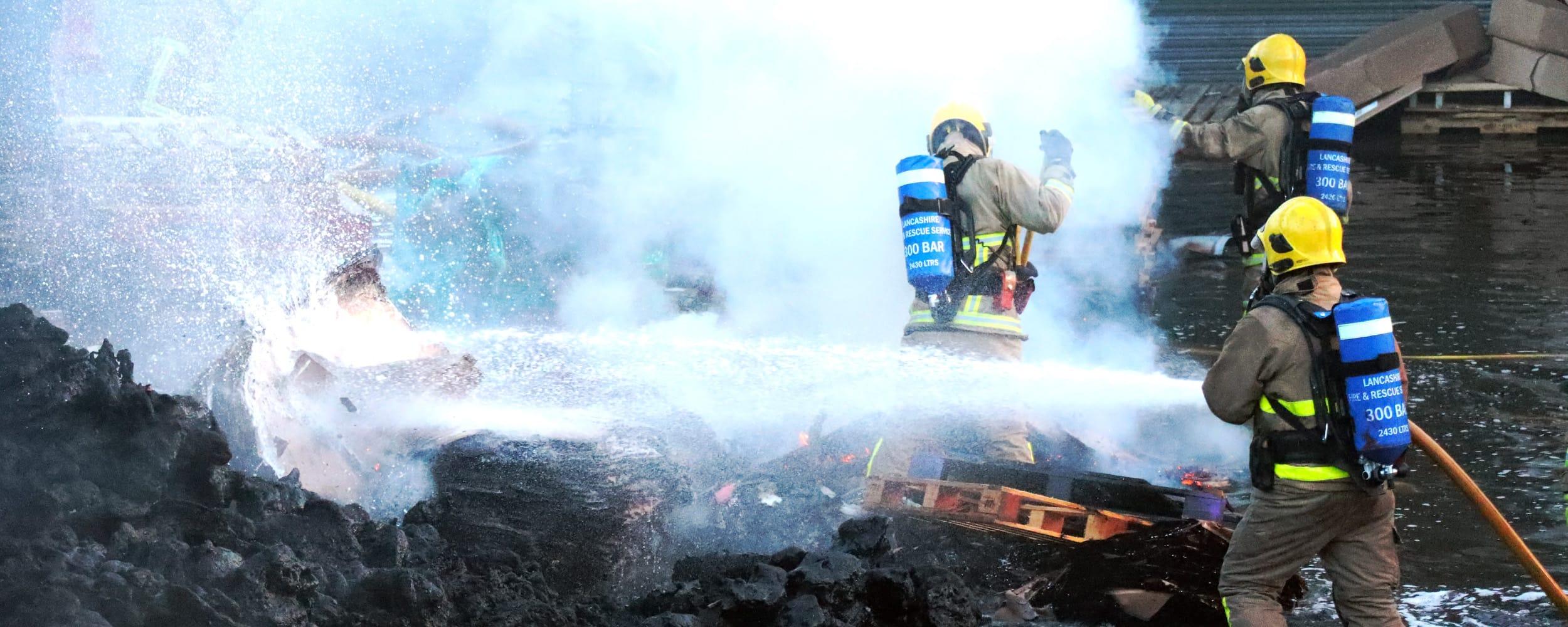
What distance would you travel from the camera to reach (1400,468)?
12.1 feet

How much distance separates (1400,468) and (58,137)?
6.02 metres

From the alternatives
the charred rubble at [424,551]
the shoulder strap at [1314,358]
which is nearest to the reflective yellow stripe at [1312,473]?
the shoulder strap at [1314,358]

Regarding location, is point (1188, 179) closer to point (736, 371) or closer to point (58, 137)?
point (736, 371)

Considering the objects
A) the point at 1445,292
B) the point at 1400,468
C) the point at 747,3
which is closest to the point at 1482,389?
the point at 1445,292

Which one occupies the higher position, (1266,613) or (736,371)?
(736,371)

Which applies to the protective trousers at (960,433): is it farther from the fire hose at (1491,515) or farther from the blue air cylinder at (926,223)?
the fire hose at (1491,515)

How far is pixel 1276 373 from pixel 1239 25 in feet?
51.6

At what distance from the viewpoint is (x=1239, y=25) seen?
18.1 m

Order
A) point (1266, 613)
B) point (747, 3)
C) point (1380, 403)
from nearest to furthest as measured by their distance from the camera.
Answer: point (1380, 403), point (1266, 613), point (747, 3)

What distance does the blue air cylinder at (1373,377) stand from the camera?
11.6ft

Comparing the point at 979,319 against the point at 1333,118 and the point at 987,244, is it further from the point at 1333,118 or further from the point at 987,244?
the point at 1333,118

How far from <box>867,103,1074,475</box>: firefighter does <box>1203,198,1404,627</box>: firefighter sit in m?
1.59

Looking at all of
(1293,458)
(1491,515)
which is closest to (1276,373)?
(1293,458)

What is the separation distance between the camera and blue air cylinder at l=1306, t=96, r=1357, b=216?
6.07 m
